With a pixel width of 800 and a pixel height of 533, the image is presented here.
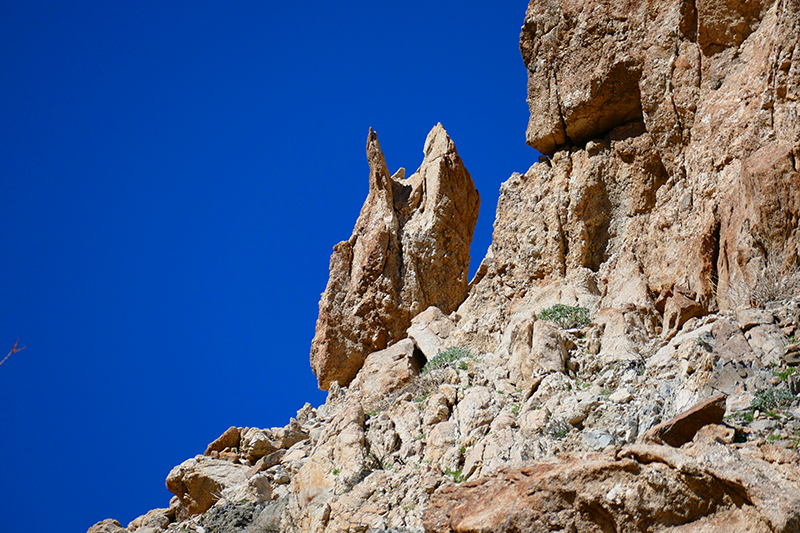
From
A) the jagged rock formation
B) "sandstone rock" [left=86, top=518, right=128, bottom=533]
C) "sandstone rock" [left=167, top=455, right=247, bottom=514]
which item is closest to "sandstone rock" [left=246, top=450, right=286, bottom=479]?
"sandstone rock" [left=167, top=455, right=247, bottom=514]

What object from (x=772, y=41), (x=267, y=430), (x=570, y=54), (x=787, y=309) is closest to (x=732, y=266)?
(x=787, y=309)

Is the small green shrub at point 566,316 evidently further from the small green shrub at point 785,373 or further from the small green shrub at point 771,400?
the small green shrub at point 771,400

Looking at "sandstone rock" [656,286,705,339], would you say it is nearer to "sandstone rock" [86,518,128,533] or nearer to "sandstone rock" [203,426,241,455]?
"sandstone rock" [203,426,241,455]

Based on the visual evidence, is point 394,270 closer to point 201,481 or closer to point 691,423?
point 201,481

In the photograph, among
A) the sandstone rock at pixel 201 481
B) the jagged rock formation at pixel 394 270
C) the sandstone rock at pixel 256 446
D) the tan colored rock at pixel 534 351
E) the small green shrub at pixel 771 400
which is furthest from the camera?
the jagged rock formation at pixel 394 270

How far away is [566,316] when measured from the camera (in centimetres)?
1580

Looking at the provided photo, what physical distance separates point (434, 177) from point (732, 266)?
14.9m

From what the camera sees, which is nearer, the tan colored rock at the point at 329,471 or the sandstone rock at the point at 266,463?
the tan colored rock at the point at 329,471

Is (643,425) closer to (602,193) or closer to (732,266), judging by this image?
(732,266)

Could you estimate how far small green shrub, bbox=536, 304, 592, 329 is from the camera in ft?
50.4

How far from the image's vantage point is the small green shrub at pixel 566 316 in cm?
1537

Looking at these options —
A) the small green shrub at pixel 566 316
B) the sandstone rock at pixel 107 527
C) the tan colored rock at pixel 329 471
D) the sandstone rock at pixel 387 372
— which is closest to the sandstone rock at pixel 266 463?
the sandstone rock at pixel 387 372

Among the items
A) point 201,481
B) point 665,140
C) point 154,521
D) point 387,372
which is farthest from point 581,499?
point 154,521

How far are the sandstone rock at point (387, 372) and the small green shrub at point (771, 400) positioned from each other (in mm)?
9310
